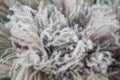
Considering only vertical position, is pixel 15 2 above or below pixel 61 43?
above

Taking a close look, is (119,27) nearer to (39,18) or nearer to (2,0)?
(39,18)

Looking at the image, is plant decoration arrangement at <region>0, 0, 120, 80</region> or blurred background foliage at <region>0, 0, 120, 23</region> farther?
blurred background foliage at <region>0, 0, 120, 23</region>

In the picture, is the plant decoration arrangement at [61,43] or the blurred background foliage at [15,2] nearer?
the plant decoration arrangement at [61,43]

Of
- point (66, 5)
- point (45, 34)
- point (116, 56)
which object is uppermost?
point (66, 5)

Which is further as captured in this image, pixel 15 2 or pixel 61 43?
pixel 15 2

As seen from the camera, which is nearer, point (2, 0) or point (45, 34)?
point (45, 34)

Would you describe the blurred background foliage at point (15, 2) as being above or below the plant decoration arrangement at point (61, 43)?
above

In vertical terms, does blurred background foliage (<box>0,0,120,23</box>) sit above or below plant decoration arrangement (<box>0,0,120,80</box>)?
above

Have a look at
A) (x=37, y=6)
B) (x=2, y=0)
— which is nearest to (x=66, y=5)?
(x=37, y=6)
